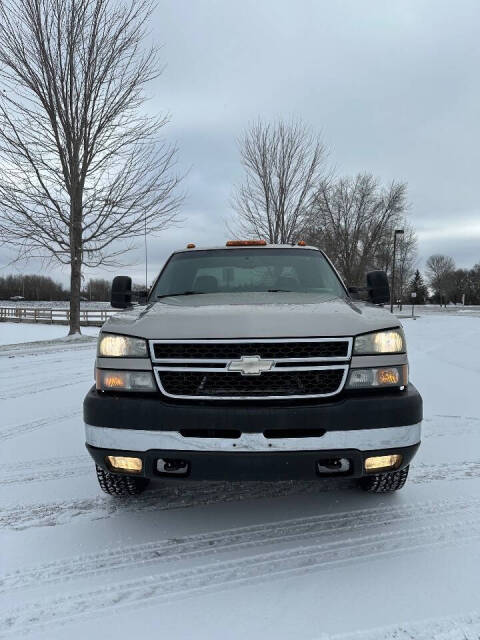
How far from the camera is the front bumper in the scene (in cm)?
242

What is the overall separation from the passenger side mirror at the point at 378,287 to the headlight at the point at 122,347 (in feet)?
7.27

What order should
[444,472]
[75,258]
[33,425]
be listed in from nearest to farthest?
[444,472]
[33,425]
[75,258]

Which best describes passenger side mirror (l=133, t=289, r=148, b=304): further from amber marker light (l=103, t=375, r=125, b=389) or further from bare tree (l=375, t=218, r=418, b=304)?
bare tree (l=375, t=218, r=418, b=304)

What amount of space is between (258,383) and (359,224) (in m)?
37.2

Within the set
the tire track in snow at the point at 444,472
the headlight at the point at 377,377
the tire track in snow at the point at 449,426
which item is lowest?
the tire track in snow at the point at 444,472

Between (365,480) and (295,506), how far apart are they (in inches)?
19.7

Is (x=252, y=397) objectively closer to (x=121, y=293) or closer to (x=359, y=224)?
(x=121, y=293)

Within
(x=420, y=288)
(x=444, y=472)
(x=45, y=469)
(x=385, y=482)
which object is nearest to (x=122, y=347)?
(x=45, y=469)

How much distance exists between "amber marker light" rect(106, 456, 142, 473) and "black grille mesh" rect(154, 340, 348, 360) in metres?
0.59

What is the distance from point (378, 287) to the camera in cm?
407

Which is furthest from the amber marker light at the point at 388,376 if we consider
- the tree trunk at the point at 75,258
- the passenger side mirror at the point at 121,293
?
the tree trunk at the point at 75,258

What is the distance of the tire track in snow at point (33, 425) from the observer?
15.3 feet

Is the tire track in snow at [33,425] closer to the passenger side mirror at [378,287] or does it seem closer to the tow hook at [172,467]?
the tow hook at [172,467]

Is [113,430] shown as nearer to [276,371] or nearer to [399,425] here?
[276,371]
